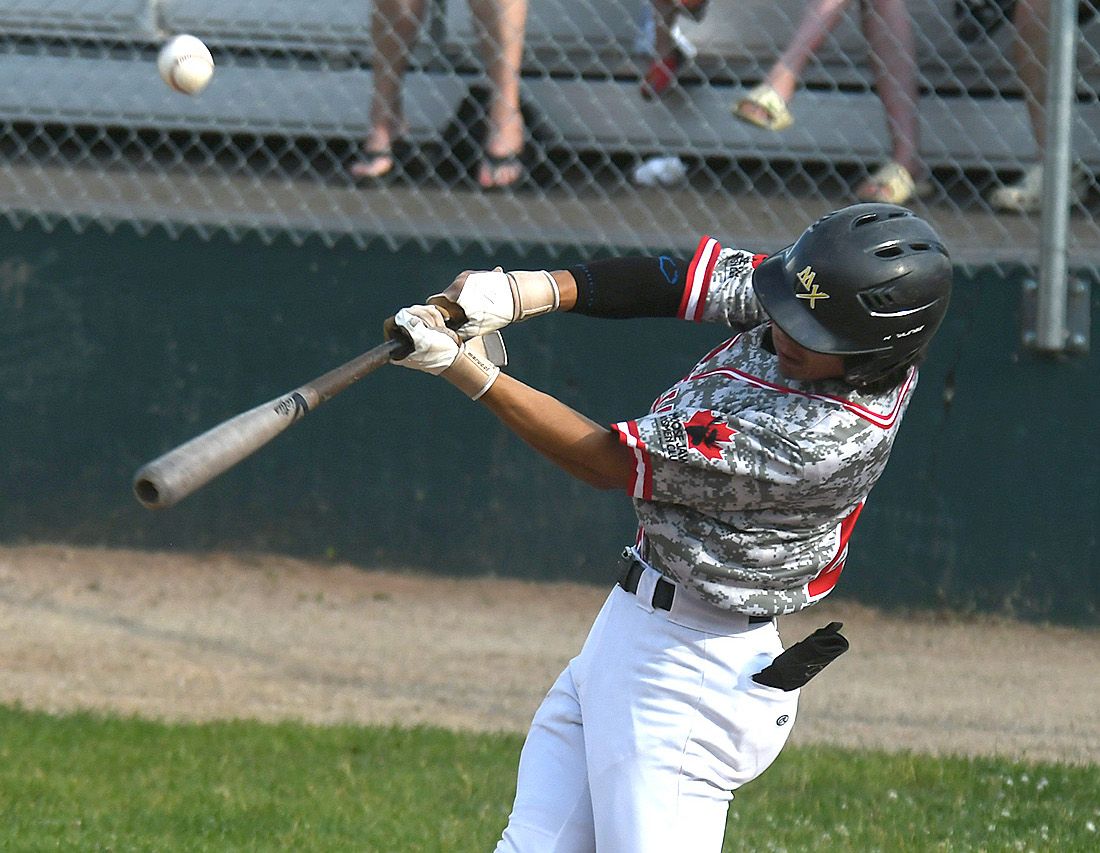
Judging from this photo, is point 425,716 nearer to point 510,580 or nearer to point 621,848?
point 510,580

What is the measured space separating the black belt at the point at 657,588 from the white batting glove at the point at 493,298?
18.6 inches

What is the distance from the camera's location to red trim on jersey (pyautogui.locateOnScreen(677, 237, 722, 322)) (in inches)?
114

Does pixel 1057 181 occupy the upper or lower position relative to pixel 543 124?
upper

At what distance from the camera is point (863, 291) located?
2.47 metres

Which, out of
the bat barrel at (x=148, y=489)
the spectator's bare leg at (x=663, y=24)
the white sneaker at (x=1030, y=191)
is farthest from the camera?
the spectator's bare leg at (x=663, y=24)

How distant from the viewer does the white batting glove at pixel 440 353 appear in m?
2.51

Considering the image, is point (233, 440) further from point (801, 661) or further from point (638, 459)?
point (801, 661)

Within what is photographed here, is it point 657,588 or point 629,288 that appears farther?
point 629,288

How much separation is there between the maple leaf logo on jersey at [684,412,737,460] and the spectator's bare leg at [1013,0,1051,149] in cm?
363

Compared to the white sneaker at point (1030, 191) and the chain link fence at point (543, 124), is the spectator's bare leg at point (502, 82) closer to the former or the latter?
the chain link fence at point (543, 124)

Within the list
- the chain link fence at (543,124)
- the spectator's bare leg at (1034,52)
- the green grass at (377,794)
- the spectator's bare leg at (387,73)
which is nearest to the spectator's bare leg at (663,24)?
the chain link fence at (543,124)

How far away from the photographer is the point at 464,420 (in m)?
5.95

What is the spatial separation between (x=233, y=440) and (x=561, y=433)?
0.52m

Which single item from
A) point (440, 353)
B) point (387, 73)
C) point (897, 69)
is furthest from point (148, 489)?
point (897, 69)
